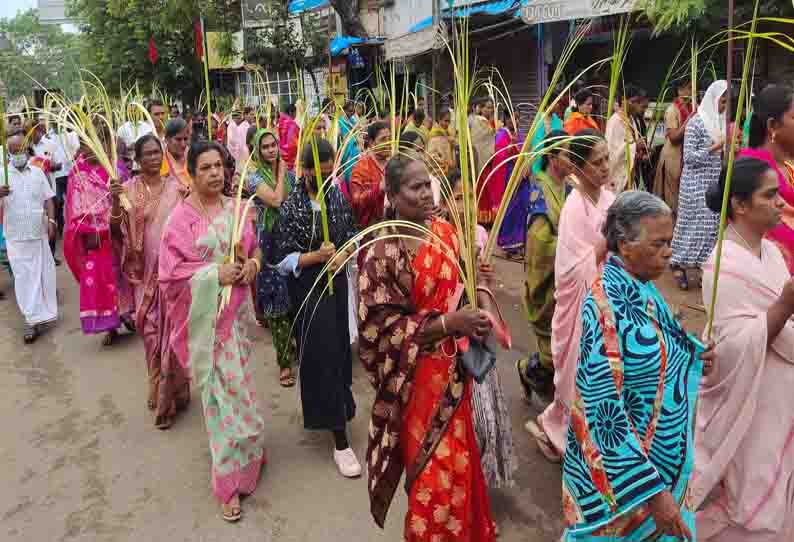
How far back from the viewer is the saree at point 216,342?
3.44m

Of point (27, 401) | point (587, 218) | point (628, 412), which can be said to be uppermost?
point (587, 218)

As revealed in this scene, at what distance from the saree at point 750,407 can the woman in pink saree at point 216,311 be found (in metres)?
2.02

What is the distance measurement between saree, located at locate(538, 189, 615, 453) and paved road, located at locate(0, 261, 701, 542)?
1.84ft

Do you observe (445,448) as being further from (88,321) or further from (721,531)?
(88,321)

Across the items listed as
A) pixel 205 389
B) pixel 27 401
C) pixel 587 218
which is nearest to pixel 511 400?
pixel 587 218

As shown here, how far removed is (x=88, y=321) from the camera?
6047 millimetres

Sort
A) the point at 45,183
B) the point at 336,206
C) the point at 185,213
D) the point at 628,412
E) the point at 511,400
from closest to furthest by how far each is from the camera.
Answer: the point at 628,412, the point at 185,213, the point at 336,206, the point at 511,400, the point at 45,183

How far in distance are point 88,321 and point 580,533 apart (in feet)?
16.1

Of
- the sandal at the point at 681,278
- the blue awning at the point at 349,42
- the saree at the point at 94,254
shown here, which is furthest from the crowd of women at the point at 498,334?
the blue awning at the point at 349,42

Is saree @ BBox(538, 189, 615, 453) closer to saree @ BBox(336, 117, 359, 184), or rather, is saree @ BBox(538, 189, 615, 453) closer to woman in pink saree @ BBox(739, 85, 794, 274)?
woman in pink saree @ BBox(739, 85, 794, 274)

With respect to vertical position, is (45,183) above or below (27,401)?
above

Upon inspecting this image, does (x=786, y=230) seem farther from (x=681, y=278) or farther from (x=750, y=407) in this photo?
(x=681, y=278)

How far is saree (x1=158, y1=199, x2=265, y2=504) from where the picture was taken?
3436 mm

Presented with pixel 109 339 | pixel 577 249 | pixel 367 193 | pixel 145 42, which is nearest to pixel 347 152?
pixel 367 193
